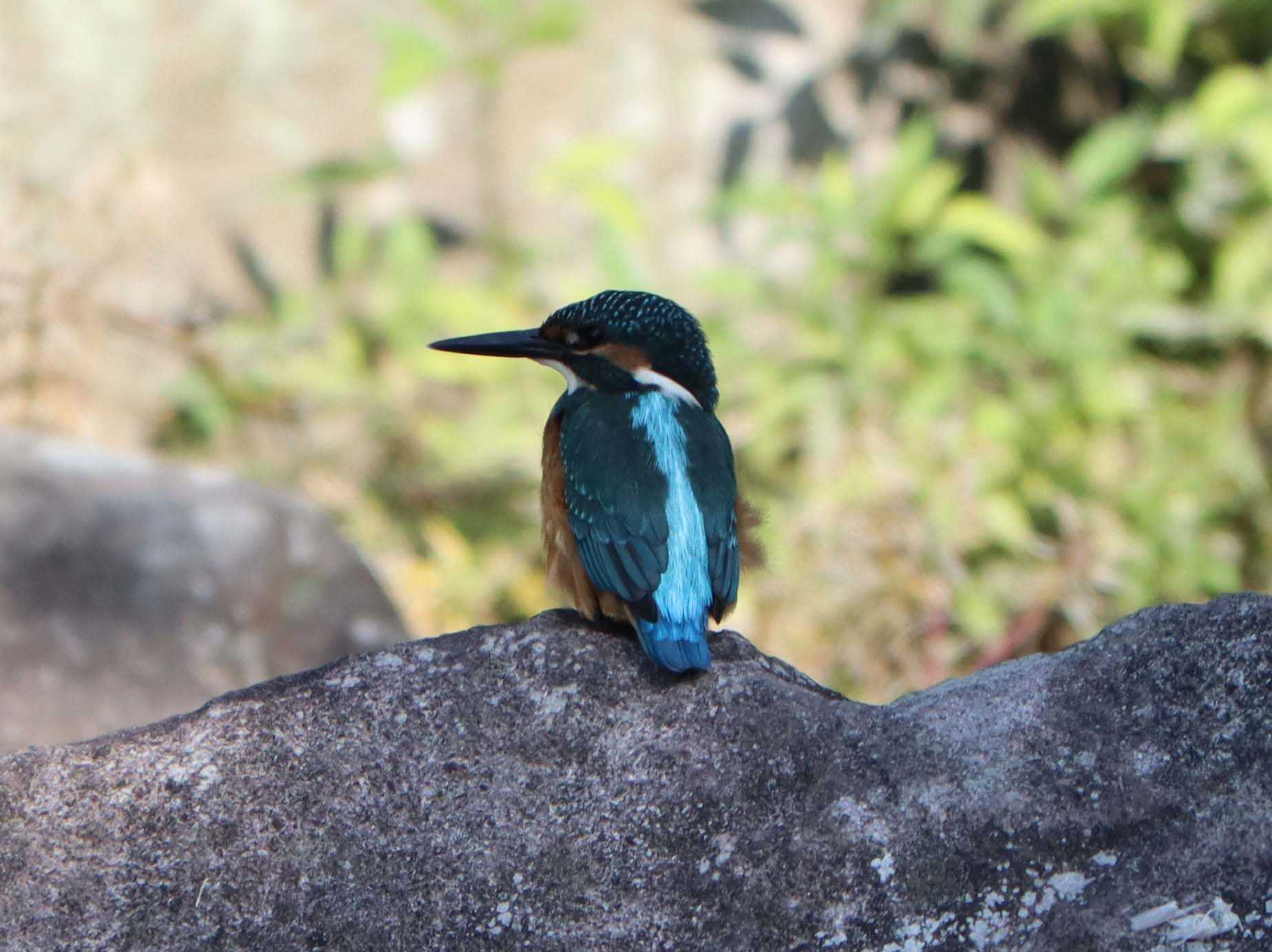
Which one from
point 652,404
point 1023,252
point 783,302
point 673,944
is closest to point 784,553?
point 783,302

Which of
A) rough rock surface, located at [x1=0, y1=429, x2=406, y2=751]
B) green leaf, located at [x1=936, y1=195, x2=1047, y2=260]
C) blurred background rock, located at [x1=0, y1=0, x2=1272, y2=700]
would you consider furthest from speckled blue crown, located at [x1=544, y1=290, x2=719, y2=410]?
green leaf, located at [x1=936, y1=195, x2=1047, y2=260]

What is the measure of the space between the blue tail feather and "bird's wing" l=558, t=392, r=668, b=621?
32 millimetres

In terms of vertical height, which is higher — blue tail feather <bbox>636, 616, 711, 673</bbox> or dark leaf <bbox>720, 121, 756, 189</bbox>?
dark leaf <bbox>720, 121, 756, 189</bbox>

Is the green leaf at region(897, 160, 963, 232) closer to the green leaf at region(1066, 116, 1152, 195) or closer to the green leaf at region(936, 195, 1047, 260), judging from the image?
the green leaf at region(936, 195, 1047, 260)

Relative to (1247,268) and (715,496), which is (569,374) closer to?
(715,496)

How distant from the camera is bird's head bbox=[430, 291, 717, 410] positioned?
280 centimetres

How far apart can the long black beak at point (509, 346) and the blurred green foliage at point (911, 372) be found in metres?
2.13

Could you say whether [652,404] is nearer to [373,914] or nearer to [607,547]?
[607,547]

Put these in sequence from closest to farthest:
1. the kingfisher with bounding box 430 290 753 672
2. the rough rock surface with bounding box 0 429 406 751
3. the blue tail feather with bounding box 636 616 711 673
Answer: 1. the blue tail feather with bounding box 636 616 711 673
2. the kingfisher with bounding box 430 290 753 672
3. the rough rock surface with bounding box 0 429 406 751

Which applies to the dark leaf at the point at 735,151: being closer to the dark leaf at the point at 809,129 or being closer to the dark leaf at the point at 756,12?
the dark leaf at the point at 809,129

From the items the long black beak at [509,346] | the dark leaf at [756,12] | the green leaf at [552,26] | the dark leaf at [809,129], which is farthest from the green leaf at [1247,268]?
the long black beak at [509,346]

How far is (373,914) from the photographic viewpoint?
1983 mm

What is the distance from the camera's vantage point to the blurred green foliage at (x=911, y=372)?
4.83 m

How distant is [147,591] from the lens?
3.82m
